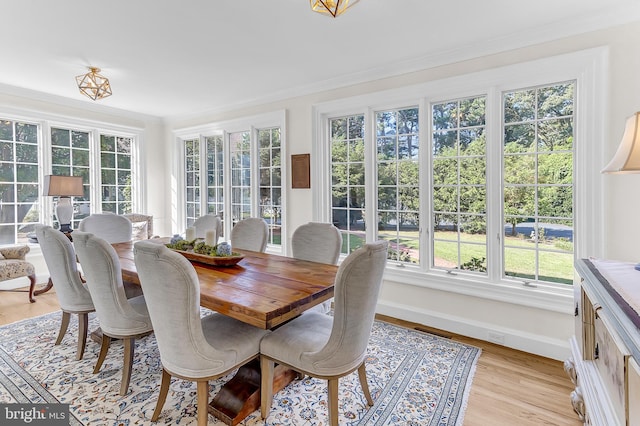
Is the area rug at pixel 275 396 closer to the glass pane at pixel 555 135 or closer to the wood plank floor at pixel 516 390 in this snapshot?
the wood plank floor at pixel 516 390

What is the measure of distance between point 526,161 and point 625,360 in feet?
6.66

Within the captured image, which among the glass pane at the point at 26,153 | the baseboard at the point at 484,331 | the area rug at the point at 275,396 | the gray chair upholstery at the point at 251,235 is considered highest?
the glass pane at the point at 26,153

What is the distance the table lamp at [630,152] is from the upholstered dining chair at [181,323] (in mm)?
1993

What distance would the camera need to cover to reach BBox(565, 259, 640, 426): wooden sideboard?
1035 millimetres

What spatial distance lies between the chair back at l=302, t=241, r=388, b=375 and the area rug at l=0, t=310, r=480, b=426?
1.60 ft

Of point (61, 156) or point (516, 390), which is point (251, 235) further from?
point (61, 156)

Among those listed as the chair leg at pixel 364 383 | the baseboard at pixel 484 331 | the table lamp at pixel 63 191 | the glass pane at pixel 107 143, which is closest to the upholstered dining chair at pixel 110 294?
the chair leg at pixel 364 383

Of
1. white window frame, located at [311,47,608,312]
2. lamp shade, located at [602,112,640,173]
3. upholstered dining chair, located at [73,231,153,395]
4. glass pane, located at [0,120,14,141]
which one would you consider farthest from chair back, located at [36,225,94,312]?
lamp shade, located at [602,112,640,173]

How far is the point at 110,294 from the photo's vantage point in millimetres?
2027

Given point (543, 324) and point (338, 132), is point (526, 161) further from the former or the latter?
point (338, 132)

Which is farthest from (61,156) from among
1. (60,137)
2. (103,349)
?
(103,349)

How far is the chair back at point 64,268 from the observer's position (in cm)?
233

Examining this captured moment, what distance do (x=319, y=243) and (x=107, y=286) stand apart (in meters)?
1.49

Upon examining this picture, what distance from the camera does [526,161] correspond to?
9.00ft
